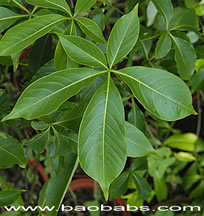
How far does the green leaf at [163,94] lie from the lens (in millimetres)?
440

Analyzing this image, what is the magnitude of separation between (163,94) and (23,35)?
0.79 feet

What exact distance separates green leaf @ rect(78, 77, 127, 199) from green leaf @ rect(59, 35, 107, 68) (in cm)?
6

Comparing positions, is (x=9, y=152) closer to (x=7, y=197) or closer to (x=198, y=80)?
(x=7, y=197)

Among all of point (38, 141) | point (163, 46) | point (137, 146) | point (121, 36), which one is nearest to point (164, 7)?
point (163, 46)

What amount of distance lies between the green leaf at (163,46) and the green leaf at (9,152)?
0.36 meters

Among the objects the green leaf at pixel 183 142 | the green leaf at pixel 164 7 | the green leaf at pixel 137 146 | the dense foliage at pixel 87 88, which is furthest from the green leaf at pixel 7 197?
the green leaf at pixel 183 142

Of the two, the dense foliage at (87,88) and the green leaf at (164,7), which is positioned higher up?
the green leaf at (164,7)

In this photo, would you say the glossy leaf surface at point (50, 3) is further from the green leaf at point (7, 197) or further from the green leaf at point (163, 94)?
the green leaf at point (7, 197)

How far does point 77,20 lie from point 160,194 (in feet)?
3.40

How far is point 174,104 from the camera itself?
0.44 meters

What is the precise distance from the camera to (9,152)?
612 mm

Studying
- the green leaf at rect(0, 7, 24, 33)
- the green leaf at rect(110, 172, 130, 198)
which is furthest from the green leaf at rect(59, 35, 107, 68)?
the green leaf at rect(110, 172, 130, 198)

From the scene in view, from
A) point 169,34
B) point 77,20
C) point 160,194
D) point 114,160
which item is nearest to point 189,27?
point 169,34

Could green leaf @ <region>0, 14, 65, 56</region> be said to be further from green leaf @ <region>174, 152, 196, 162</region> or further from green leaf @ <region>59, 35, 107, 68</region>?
green leaf @ <region>174, 152, 196, 162</region>
